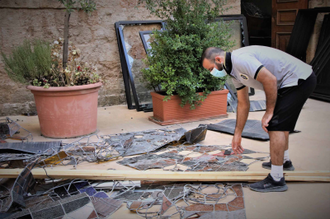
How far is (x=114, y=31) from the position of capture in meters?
5.71

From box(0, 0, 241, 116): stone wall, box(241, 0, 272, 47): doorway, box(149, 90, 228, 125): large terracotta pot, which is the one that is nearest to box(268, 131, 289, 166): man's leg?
box(149, 90, 228, 125): large terracotta pot

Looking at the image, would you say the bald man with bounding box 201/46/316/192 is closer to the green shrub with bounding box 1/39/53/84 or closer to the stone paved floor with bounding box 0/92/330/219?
the stone paved floor with bounding box 0/92/330/219

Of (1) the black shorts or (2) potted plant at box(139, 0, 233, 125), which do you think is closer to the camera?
(1) the black shorts

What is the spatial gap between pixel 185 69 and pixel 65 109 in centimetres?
165

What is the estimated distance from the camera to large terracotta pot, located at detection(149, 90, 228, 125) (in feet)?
14.8

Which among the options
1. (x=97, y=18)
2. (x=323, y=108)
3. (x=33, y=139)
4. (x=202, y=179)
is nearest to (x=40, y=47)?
(x=33, y=139)

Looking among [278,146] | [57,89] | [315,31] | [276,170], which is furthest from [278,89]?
[315,31]

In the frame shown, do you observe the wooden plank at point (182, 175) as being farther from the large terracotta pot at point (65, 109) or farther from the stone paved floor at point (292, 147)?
the large terracotta pot at point (65, 109)

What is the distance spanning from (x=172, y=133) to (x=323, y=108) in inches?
104

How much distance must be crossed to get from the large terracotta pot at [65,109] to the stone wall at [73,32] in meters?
1.57

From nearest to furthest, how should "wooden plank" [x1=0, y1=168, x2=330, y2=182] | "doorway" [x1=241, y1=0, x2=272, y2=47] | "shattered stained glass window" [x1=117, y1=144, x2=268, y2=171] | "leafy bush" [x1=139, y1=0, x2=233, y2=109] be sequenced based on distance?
"wooden plank" [x1=0, y1=168, x2=330, y2=182]
"shattered stained glass window" [x1=117, y1=144, x2=268, y2=171]
"leafy bush" [x1=139, y1=0, x2=233, y2=109]
"doorway" [x1=241, y1=0, x2=272, y2=47]

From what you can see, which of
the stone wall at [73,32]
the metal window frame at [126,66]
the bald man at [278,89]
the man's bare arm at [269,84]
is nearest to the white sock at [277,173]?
the bald man at [278,89]

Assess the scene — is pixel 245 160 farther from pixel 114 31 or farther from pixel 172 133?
pixel 114 31

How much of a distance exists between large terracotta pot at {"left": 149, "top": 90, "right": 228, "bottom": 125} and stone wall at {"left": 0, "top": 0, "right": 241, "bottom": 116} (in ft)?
4.65
